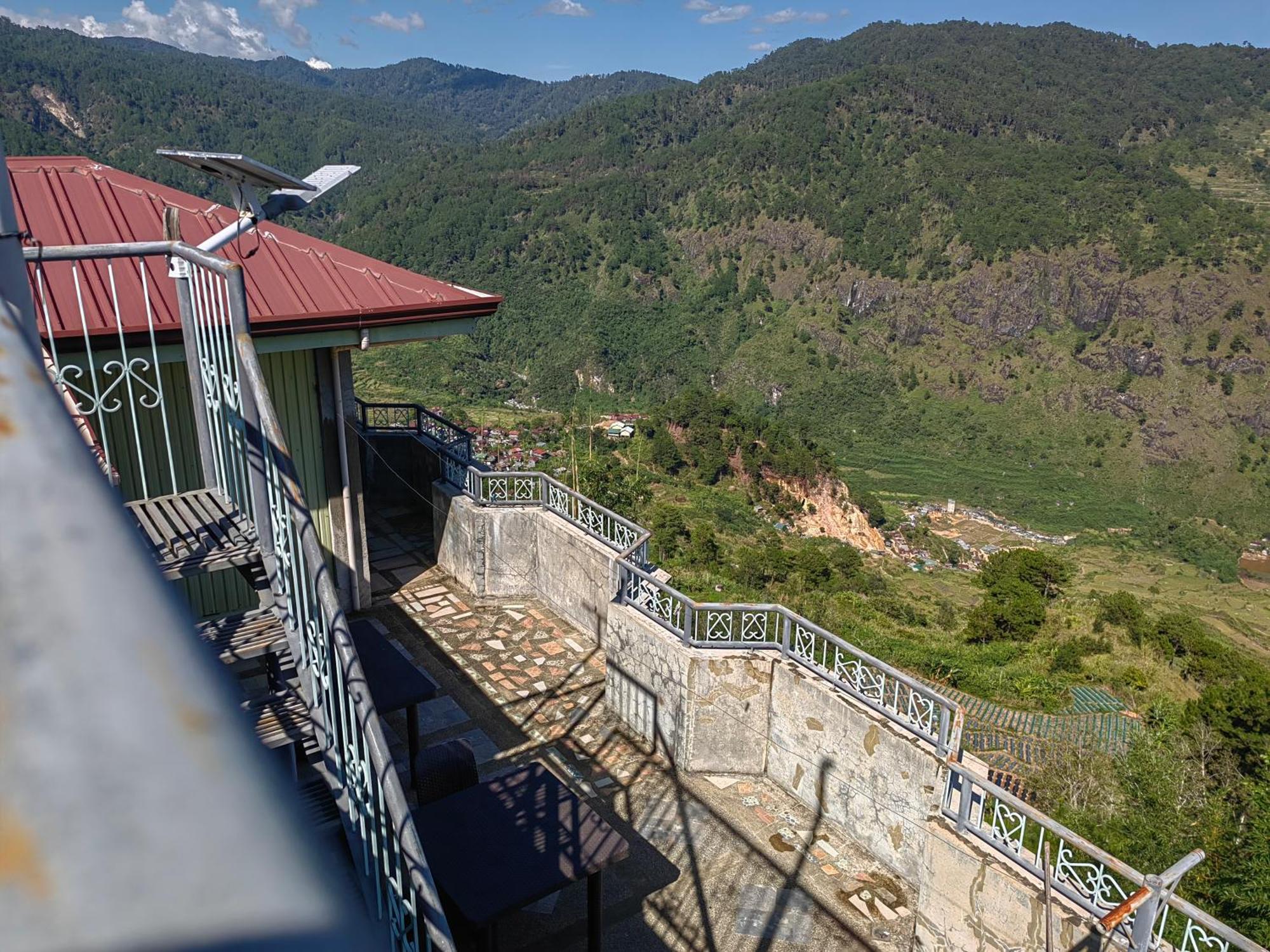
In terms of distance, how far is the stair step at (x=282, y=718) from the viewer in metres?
2.96

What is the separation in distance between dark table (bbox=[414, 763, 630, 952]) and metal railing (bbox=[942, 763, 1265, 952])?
2.61m

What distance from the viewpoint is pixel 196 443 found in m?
8.99

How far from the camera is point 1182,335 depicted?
70750 millimetres

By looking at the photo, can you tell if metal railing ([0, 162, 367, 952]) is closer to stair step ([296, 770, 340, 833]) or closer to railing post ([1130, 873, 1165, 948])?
stair step ([296, 770, 340, 833])

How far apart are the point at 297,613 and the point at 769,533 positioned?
32510mm

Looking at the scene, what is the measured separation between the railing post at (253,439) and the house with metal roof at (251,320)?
4661 mm

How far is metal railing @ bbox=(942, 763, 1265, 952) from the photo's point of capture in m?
5.25

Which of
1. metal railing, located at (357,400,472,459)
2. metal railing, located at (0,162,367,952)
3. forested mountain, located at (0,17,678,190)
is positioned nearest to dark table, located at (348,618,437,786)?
metal railing, located at (357,400,472,459)

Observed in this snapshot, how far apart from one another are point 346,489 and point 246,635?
698 centimetres

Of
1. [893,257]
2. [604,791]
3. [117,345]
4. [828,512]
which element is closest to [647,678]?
Result: [604,791]

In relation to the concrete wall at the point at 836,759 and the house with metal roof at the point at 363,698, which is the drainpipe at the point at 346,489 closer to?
the house with metal roof at the point at 363,698

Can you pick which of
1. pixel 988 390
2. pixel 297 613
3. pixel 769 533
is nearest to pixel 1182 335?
pixel 988 390

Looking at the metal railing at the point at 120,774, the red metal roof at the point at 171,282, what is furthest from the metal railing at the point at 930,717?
the metal railing at the point at 120,774

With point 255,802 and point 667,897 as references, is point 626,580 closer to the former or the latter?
point 667,897
